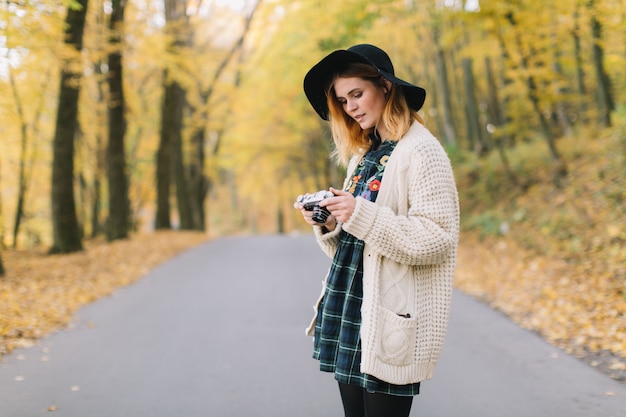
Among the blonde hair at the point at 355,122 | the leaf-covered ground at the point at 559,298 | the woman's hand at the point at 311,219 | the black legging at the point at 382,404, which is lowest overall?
the leaf-covered ground at the point at 559,298

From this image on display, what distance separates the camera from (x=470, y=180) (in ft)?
59.9

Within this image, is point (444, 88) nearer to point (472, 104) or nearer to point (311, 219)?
point (472, 104)

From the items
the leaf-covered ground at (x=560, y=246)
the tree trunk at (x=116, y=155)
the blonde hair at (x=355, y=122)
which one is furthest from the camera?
the tree trunk at (x=116, y=155)

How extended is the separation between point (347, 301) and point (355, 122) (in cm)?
86

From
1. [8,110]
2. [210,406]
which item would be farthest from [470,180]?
[210,406]

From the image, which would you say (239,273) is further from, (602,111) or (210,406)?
(602,111)

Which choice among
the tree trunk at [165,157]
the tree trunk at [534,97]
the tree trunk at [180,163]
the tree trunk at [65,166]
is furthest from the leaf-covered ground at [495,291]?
the tree trunk at [180,163]

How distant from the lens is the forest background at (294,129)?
8.16 m

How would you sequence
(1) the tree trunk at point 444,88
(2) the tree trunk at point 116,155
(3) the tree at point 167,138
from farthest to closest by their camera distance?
(3) the tree at point 167,138 < (1) the tree trunk at point 444,88 < (2) the tree trunk at point 116,155

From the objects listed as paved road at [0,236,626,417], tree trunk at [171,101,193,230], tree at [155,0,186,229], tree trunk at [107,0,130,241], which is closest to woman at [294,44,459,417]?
paved road at [0,236,626,417]

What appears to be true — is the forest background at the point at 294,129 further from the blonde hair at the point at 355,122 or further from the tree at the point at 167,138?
the blonde hair at the point at 355,122

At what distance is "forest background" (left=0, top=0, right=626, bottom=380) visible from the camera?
816cm

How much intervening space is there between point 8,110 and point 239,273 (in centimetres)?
552

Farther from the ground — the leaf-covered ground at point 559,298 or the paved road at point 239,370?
the leaf-covered ground at point 559,298
